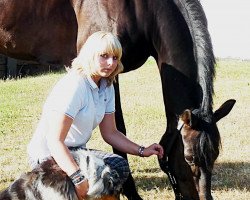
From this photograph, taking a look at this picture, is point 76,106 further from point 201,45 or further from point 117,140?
point 201,45

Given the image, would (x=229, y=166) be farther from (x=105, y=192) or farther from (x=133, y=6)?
(x=105, y=192)

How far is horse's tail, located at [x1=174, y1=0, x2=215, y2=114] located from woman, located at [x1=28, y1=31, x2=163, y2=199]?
1.82 feet

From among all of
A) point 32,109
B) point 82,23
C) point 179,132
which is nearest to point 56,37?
point 82,23

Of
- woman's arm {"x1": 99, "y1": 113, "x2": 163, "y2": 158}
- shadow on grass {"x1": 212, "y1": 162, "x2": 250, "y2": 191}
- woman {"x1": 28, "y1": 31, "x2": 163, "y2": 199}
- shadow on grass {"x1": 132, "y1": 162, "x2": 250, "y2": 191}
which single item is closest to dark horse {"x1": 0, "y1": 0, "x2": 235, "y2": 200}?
woman's arm {"x1": 99, "y1": 113, "x2": 163, "y2": 158}

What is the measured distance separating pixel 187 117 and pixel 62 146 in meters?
0.85

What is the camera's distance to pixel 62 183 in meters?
2.99

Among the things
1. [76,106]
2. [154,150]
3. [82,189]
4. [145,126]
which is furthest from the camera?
[145,126]

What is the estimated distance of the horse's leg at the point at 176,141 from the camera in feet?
11.6

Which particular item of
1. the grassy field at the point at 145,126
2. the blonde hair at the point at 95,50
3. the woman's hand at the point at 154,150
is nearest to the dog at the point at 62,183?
the woman's hand at the point at 154,150

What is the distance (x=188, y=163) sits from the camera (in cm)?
347

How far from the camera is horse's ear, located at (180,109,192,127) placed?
3.34 metres

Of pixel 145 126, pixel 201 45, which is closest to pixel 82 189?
pixel 201 45

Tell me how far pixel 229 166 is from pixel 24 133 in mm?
3021

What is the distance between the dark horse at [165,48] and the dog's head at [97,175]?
2.00ft
